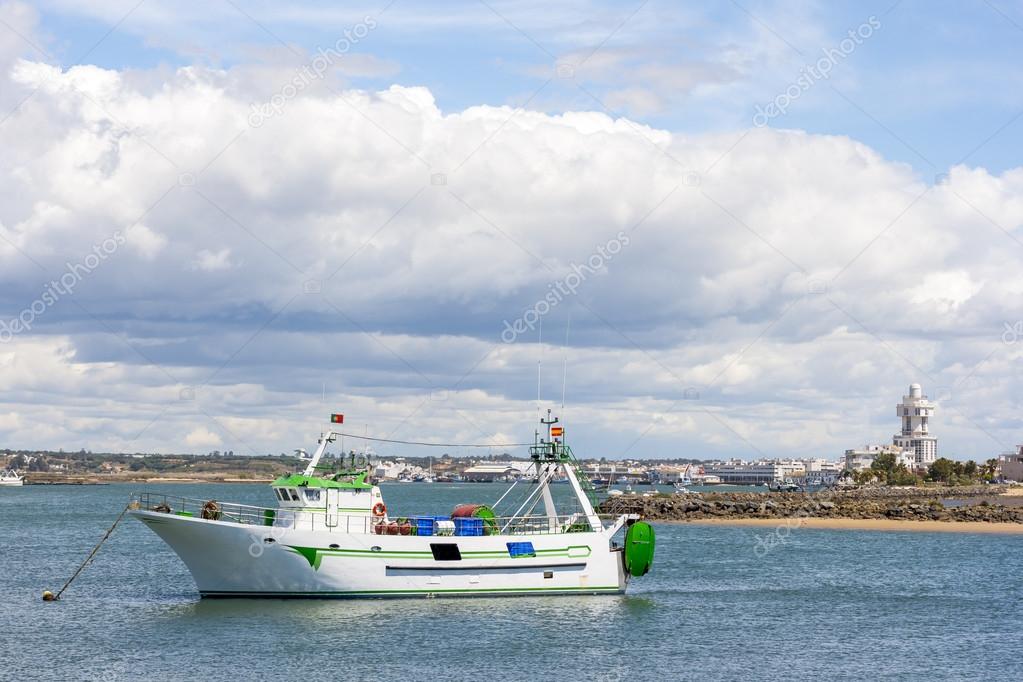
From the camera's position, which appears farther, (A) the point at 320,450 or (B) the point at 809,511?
(B) the point at 809,511

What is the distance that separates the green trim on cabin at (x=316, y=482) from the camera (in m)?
43.9

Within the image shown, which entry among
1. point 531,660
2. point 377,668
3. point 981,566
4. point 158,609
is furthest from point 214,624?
point 981,566

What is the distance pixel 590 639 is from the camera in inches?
1534

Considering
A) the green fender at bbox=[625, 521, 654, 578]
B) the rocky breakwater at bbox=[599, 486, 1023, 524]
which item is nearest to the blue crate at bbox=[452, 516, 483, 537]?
the green fender at bbox=[625, 521, 654, 578]

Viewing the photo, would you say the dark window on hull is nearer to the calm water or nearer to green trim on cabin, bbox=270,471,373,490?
the calm water

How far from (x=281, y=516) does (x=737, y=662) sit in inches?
675

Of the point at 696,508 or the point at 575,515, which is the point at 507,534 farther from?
the point at 696,508

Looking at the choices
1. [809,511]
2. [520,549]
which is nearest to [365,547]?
[520,549]

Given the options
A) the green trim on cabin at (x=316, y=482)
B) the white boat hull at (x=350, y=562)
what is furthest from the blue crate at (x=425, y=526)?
the green trim on cabin at (x=316, y=482)

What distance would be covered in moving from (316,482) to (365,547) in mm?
3011

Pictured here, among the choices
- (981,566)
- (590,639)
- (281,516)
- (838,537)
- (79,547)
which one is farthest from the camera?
(838,537)

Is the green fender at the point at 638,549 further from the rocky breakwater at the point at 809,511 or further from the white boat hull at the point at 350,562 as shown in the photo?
the rocky breakwater at the point at 809,511

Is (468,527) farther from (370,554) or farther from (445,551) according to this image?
(370,554)

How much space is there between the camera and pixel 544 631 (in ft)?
130
